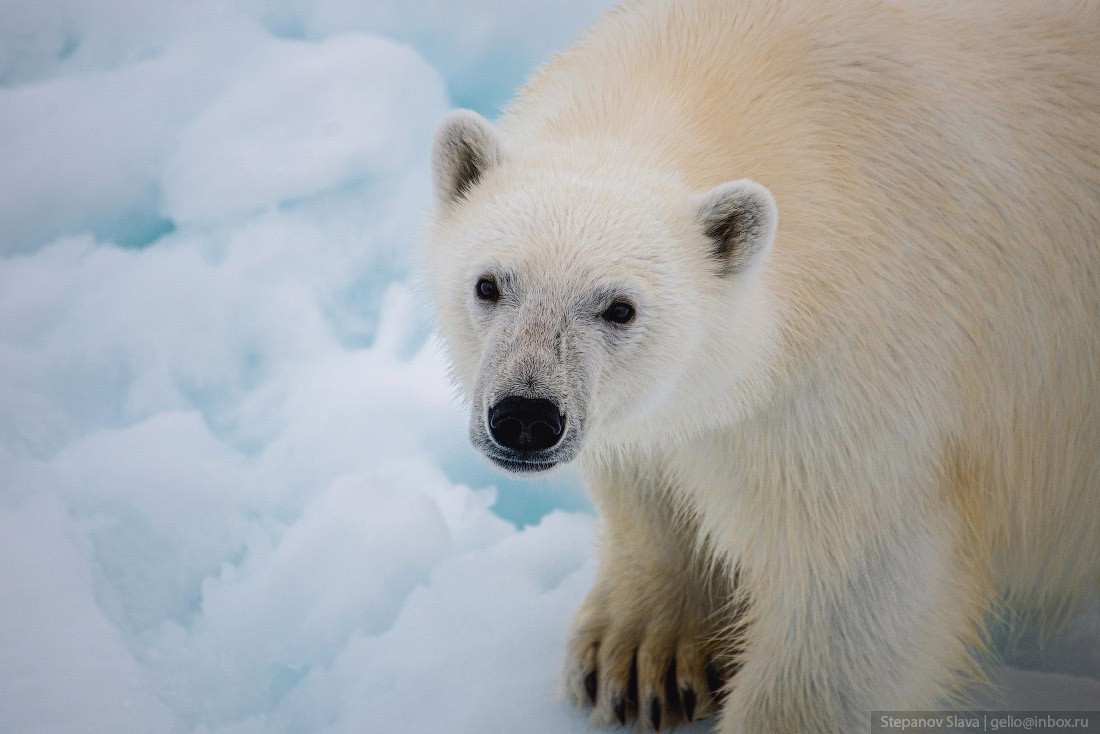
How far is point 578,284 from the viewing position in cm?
233

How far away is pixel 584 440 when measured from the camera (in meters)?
2.38

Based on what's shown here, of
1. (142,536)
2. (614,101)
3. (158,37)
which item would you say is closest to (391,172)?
(158,37)

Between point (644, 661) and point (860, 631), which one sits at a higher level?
point (860, 631)

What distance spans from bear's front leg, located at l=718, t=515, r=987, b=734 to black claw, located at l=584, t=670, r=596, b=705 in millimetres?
621

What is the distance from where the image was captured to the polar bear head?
229cm

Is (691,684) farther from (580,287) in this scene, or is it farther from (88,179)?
(88,179)

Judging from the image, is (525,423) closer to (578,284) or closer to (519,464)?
(519,464)

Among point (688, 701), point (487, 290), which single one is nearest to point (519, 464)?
Answer: point (487, 290)

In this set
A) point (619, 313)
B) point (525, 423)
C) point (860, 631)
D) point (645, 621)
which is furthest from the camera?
point (645, 621)

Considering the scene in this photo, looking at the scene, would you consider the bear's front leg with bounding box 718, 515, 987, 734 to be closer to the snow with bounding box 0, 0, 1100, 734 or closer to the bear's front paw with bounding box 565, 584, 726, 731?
the bear's front paw with bounding box 565, 584, 726, 731

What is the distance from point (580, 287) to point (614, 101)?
745mm

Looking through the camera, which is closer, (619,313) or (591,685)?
(619,313)

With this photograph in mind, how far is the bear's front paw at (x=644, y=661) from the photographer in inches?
137

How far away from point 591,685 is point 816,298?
171cm
